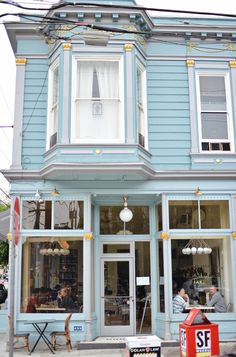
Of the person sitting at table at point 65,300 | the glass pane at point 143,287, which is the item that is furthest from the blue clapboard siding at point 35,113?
the glass pane at point 143,287

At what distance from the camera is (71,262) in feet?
41.3

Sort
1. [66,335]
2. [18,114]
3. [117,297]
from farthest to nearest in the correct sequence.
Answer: [117,297] → [18,114] → [66,335]

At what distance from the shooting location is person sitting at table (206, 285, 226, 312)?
12698mm

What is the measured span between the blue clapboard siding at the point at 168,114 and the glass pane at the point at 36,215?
3190 millimetres

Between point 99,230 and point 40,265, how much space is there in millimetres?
2022

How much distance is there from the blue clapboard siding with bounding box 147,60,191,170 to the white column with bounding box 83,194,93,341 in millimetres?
2306

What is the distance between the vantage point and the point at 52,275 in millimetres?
12555

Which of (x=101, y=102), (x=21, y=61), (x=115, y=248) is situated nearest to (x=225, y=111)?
(x=101, y=102)

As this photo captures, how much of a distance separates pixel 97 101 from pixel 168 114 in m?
2.04

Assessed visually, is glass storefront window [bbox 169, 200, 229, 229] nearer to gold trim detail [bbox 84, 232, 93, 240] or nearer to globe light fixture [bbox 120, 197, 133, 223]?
globe light fixture [bbox 120, 197, 133, 223]

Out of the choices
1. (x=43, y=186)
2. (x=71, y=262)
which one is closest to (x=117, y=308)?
(x=71, y=262)

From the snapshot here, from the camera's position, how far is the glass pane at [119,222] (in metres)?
13.7

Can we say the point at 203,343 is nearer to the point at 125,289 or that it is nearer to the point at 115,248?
the point at 125,289

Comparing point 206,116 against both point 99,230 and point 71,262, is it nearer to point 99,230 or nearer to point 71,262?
point 99,230
